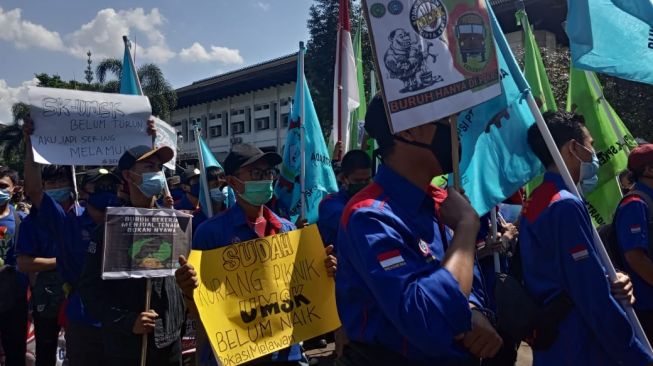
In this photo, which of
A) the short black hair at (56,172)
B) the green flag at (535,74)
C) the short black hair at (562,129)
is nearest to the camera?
the short black hair at (562,129)

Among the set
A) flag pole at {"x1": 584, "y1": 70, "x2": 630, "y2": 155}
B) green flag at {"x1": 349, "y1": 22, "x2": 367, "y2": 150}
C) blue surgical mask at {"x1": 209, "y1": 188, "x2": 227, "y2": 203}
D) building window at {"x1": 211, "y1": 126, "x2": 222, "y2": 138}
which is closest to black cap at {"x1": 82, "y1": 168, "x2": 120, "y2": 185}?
blue surgical mask at {"x1": 209, "y1": 188, "x2": 227, "y2": 203}

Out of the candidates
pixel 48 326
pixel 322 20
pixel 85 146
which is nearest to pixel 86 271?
pixel 85 146

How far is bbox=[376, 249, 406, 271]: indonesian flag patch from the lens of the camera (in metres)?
1.72

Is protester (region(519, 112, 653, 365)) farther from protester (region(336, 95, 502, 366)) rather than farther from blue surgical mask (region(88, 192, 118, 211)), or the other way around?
blue surgical mask (region(88, 192, 118, 211))

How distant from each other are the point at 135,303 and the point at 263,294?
0.84 metres

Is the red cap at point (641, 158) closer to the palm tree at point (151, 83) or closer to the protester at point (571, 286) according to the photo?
the protester at point (571, 286)

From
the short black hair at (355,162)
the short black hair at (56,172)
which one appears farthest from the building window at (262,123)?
the short black hair at (355,162)

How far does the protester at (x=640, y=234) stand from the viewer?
355 cm

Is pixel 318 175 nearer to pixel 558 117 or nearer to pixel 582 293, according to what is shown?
pixel 558 117

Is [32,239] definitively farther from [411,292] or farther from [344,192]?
[411,292]

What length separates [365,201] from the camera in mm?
1915

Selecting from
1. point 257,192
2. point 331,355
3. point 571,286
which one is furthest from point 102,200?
point 331,355

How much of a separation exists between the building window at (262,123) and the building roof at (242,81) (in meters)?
2.23

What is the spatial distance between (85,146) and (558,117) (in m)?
3.24
